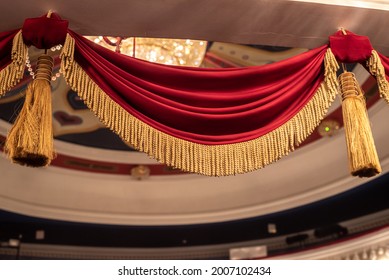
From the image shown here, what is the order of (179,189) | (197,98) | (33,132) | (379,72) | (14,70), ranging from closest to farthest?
(33,132) → (14,70) → (197,98) → (379,72) → (179,189)

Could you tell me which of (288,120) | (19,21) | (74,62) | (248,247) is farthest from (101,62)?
(248,247)

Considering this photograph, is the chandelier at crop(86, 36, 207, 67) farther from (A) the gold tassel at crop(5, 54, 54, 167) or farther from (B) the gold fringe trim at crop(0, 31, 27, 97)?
(A) the gold tassel at crop(5, 54, 54, 167)

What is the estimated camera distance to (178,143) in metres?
2.31

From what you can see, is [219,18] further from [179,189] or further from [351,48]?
[179,189]

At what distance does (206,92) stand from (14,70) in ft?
2.90

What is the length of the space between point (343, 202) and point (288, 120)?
5211mm

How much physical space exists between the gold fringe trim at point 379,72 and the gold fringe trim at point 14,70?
1663 mm

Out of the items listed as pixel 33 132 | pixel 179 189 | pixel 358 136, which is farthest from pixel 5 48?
pixel 179 189

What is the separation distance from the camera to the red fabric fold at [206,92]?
92.8 inches

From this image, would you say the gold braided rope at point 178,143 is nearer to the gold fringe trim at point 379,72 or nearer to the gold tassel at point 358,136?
the gold tassel at point 358,136

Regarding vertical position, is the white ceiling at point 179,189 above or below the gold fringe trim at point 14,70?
above

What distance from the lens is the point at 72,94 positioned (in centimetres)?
661

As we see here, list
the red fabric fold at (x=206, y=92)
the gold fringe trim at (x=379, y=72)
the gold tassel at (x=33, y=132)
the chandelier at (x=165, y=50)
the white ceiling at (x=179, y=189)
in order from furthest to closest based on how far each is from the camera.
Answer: the white ceiling at (x=179, y=189) → the chandelier at (x=165, y=50) → the gold fringe trim at (x=379, y=72) → the red fabric fold at (x=206, y=92) → the gold tassel at (x=33, y=132)

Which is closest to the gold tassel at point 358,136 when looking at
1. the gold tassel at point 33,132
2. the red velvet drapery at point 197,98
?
the red velvet drapery at point 197,98
